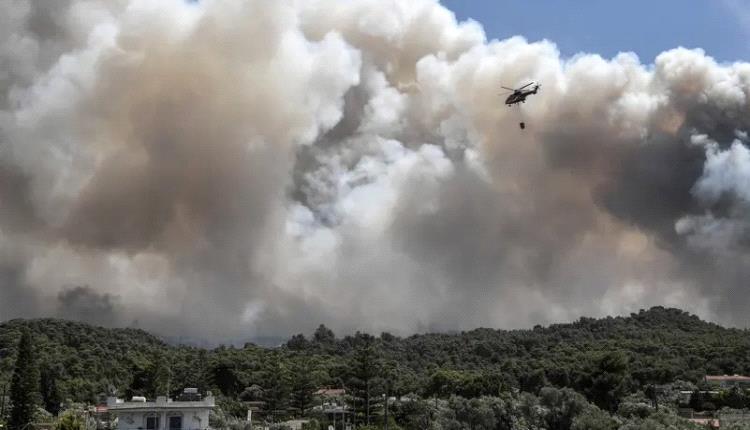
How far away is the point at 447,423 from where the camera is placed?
73.3m

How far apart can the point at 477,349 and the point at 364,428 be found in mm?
99651

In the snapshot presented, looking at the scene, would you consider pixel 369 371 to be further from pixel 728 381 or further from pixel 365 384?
pixel 728 381

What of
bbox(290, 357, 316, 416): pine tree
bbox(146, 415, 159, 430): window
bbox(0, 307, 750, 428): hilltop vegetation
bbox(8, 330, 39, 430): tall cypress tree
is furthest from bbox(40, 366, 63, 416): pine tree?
bbox(146, 415, 159, 430): window

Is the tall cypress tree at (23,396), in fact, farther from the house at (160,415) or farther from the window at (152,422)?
the window at (152,422)

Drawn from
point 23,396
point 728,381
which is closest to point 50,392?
point 23,396

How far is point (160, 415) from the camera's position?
59.7 meters

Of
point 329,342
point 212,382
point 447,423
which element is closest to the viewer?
point 447,423

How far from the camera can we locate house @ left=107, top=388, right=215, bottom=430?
2338 inches

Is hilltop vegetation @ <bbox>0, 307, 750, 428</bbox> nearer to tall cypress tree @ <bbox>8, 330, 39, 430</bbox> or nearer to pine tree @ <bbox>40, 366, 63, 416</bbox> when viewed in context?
pine tree @ <bbox>40, 366, 63, 416</bbox>

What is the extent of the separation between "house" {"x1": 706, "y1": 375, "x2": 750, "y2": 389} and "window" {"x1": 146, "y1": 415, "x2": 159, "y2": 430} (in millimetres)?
68959

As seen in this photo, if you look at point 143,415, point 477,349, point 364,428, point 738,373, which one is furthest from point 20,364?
point 477,349

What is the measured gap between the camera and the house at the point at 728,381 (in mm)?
102469

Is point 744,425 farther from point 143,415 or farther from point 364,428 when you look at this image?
point 143,415

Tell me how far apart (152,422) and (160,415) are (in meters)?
0.75
